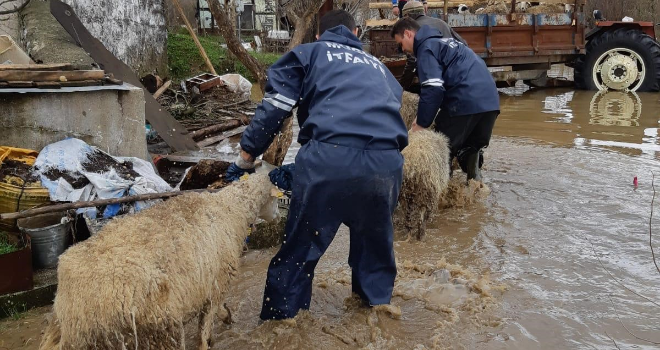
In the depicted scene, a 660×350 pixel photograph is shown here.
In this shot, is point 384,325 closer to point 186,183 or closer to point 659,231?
point 186,183

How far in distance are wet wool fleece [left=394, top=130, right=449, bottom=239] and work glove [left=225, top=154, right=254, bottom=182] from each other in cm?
207

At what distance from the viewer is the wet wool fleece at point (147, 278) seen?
2.68 m

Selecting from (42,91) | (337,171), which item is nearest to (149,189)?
(42,91)

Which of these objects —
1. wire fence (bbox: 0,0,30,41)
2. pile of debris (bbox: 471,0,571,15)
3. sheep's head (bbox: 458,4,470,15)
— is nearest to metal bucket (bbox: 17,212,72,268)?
wire fence (bbox: 0,0,30,41)

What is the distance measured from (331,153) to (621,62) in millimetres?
14815

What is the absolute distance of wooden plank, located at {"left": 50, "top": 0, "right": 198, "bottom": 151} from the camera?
27.2 feet

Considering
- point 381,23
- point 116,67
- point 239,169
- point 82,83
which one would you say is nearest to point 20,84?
point 82,83

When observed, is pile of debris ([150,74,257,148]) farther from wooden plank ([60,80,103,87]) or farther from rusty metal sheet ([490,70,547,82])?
rusty metal sheet ([490,70,547,82])

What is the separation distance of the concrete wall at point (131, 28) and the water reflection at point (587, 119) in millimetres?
7983

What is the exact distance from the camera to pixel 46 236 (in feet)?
14.5

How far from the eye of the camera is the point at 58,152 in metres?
5.17

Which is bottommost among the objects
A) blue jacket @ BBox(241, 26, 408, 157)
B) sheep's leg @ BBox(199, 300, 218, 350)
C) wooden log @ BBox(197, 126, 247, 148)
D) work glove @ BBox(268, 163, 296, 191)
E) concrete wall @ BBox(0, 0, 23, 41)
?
sheep's leg @ BBox(199, 300, 218, 350)

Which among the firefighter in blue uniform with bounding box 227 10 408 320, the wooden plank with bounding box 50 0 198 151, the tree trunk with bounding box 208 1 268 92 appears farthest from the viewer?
the wooden plank with bounding box 50 0 198 151

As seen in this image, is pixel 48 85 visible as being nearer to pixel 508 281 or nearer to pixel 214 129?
pixel 508 281
